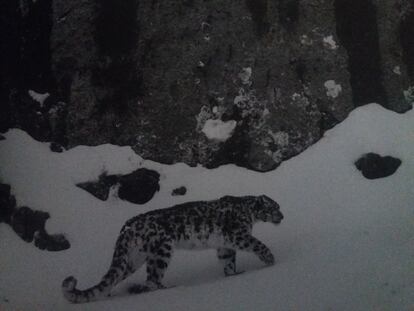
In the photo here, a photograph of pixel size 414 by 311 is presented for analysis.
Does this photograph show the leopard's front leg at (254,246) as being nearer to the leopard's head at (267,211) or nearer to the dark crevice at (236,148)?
the leopard's head at (267,211)

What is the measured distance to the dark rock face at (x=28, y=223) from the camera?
23.9 ft

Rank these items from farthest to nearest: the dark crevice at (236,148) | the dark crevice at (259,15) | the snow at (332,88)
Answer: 1. the dark crevice at (259,15)
2. the snow at (332,88)
3. the dark crevice at (236,148)

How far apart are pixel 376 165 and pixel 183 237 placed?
3.51 meters

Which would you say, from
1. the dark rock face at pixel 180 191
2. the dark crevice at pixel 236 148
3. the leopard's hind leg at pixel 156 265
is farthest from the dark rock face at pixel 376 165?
the leopard's hind leg at pixel 156 265

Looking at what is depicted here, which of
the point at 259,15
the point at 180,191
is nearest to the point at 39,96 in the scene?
the point at 180,191

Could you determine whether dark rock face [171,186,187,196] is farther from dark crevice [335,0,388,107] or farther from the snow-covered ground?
dark crevice [335,0,388,107]

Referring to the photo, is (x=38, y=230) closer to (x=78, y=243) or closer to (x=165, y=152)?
(x=78, y=243)

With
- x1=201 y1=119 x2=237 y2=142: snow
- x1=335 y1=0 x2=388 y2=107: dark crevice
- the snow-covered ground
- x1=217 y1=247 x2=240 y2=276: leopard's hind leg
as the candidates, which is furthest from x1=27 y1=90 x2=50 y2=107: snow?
x1=335 y1=0 x2=388 y2=107: dark crevice

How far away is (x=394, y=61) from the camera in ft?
29.2

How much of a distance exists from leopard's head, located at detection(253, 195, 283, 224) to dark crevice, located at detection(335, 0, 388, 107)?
277 centimetres

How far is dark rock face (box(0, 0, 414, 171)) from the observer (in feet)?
27.6

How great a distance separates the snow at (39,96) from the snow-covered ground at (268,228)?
0.70 meters

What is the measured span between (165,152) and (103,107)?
1426 millimetres

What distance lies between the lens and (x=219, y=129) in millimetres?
8430
